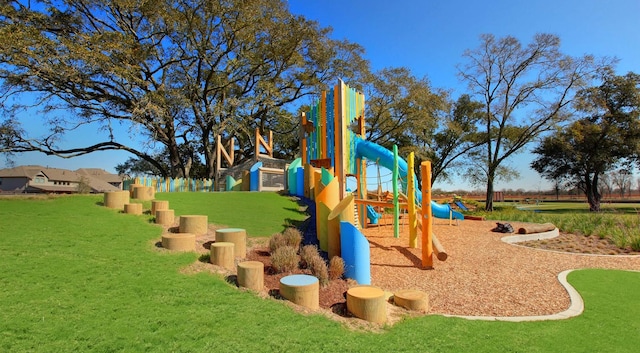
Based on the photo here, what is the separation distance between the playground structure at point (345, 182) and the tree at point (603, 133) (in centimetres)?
1974

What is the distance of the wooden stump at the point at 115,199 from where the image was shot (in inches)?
323

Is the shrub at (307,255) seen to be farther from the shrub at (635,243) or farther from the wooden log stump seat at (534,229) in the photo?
the shrub at (635,243)

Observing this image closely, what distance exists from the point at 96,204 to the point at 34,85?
48.5ft

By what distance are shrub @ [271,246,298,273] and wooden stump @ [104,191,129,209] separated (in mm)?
4578

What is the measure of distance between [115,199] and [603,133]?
3355 cm

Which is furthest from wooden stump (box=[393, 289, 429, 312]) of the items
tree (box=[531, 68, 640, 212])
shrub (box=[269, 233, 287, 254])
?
tree (box=[531, 68, 640, 212])

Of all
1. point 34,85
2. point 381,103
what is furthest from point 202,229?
point 381,103

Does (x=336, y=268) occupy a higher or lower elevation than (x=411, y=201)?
lower

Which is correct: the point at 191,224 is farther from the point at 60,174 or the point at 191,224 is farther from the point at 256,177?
the point at 60,174

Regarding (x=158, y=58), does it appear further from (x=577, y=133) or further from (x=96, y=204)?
(x=577, y=133)

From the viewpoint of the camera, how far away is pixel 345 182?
1062 centimetres

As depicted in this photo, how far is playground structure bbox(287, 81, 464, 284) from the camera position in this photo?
22.8ft

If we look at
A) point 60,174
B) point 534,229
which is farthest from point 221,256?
point 60,174

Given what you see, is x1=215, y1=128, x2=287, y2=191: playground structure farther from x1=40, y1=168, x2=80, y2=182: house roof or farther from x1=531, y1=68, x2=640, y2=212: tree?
x1=40, y1=168, x2=80, y2=182: house roof
